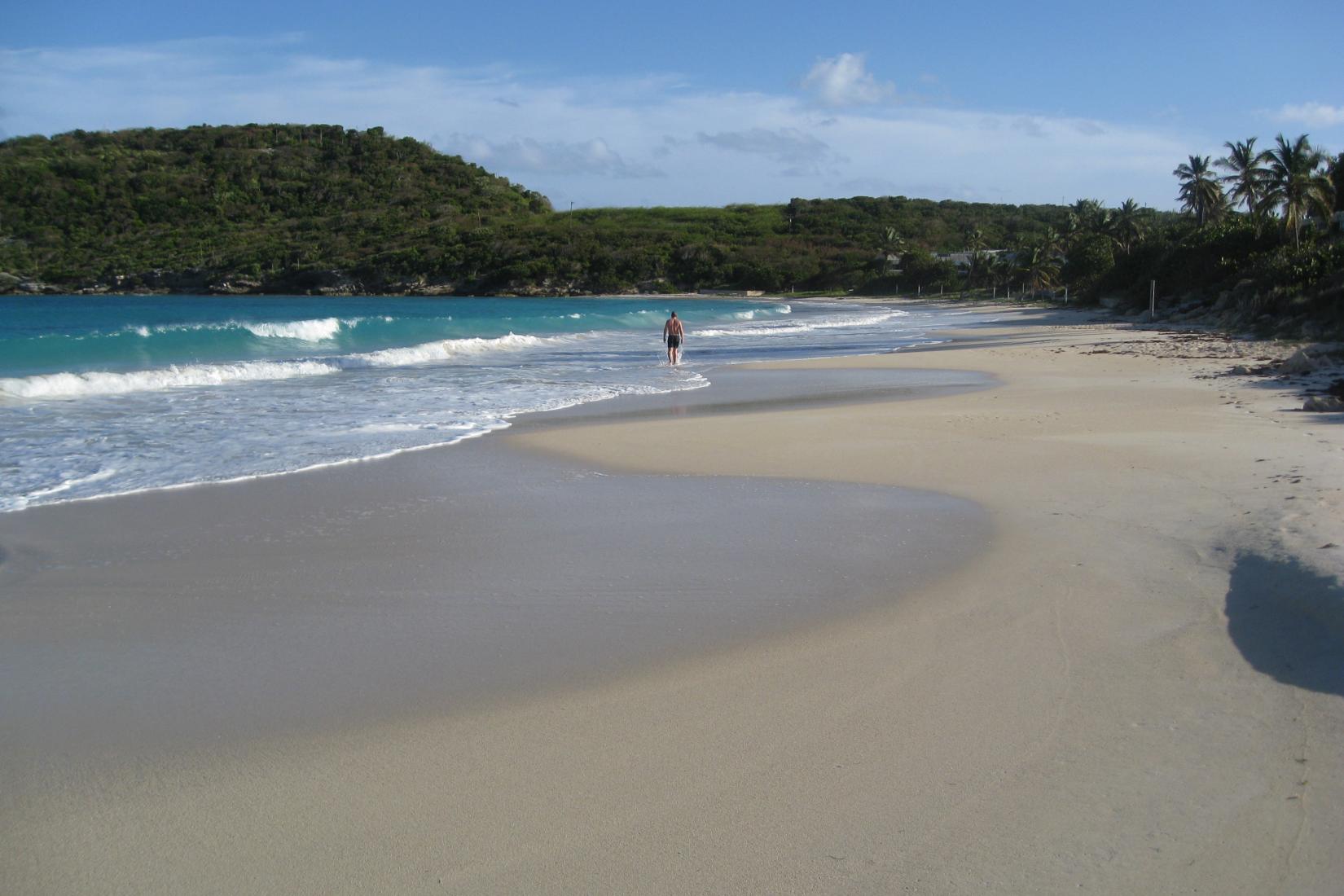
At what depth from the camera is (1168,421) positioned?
35.8 feet

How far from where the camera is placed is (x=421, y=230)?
384 feet

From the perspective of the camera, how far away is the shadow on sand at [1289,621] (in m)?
4.03

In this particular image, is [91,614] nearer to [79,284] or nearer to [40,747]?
[40,747]

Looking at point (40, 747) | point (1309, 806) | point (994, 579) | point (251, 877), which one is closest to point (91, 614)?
point (40, 747)

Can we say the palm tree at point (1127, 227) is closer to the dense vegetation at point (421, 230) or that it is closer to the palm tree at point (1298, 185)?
the dense vegetation at point (421, 230)

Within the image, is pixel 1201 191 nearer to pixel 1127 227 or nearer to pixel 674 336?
pixel 1127 227

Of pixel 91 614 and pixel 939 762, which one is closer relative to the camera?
pixel 939 762

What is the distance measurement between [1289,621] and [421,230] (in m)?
120

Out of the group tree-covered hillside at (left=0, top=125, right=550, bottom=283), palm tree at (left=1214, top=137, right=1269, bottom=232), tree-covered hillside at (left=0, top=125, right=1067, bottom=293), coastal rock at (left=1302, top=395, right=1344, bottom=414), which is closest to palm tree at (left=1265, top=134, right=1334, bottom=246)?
palm tree at (left=1214, top=137, right=1269, bottom=232)

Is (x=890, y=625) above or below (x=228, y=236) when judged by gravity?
below

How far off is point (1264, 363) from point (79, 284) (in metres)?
99.5

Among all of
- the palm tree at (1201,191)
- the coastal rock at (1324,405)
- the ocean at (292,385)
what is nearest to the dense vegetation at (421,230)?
the palm tree at (1201,191)

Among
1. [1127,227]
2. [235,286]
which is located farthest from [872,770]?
[235,286]

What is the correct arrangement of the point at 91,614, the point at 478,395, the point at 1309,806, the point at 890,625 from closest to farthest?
the point at 1309,806 → the point at 890,625 → the point at 91,614 → the point at 478,395
